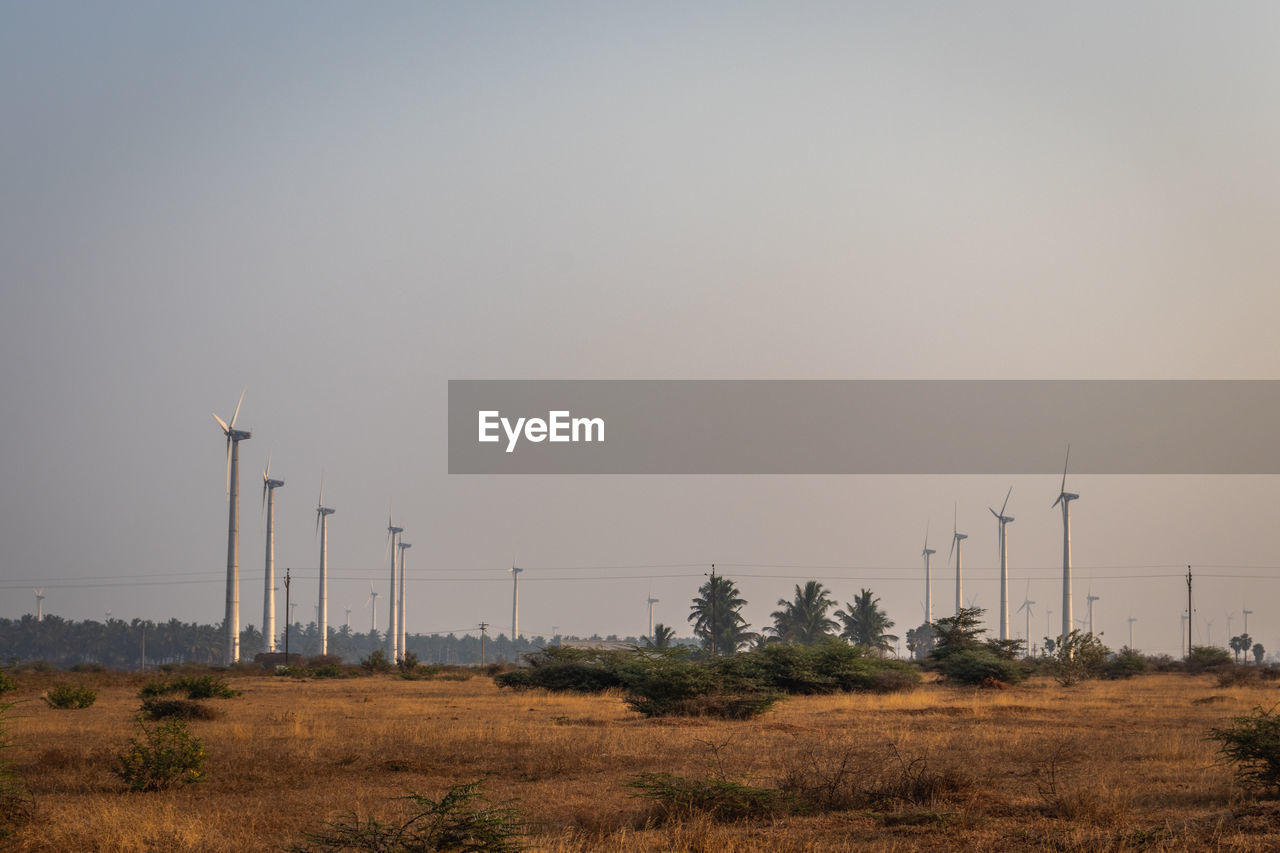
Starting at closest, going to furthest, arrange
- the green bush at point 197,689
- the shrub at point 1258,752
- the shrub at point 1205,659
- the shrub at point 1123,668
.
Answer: the shrub at point 1258,752 < the green bush at point 197,689 < the shrub at point 1123,668 < the shrub at point 1205,659

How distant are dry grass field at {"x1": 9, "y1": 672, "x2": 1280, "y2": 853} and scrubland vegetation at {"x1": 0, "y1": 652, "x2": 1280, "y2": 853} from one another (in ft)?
0.23

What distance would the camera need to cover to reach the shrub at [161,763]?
19736 millimetres

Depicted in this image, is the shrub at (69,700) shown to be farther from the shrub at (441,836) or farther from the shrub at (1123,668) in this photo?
the shrub at (1123,668)

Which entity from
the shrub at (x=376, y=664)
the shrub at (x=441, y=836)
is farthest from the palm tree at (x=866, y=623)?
the shrub at (x=441, y=836)

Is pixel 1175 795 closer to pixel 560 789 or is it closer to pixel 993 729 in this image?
pixel 560 789

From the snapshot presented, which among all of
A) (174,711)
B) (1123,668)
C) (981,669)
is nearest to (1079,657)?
(1123,668)

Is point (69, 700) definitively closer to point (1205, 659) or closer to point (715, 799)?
point (715, 799)

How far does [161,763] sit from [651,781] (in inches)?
356

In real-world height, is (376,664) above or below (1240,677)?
below

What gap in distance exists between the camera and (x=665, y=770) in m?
21.8

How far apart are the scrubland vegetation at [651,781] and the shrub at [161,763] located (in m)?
0.04

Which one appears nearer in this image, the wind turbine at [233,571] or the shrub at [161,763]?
the shrub at [161,763]

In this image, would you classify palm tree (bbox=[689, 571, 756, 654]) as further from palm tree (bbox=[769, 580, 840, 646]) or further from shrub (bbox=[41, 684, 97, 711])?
shrub (bbox=[41, 684, 97, 711])

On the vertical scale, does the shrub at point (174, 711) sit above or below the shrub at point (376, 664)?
above
